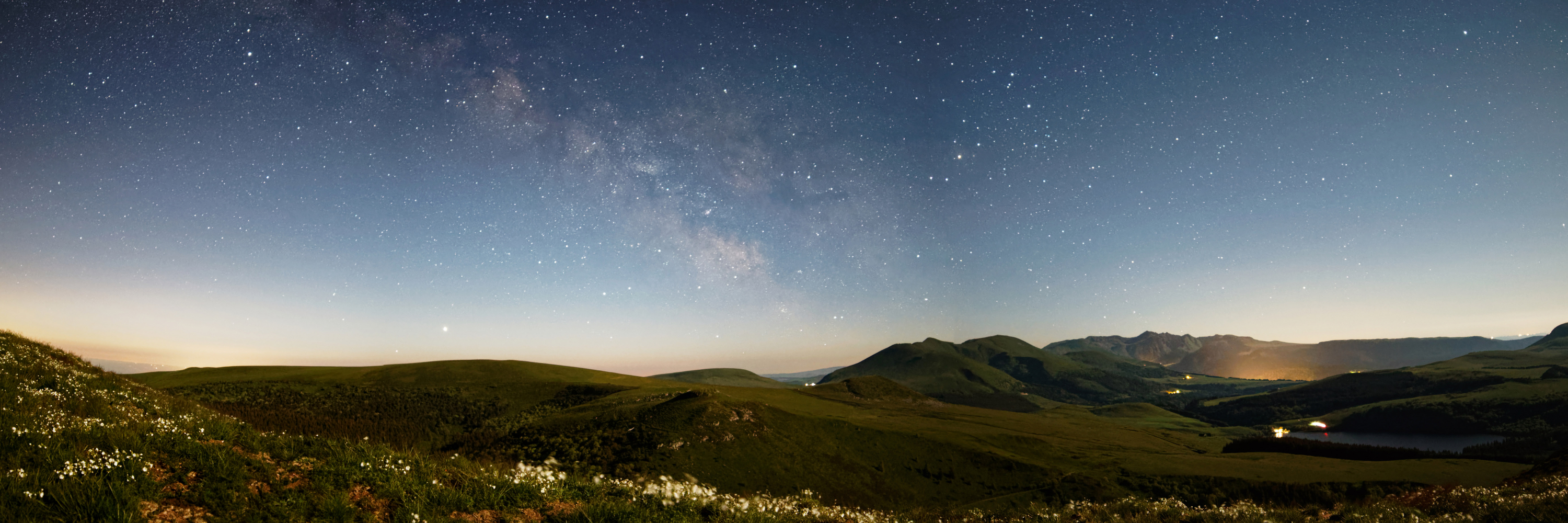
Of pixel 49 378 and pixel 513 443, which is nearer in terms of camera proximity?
pixel 49 378

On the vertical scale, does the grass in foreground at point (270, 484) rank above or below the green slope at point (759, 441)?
above

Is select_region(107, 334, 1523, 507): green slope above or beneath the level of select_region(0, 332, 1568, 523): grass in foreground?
beneath

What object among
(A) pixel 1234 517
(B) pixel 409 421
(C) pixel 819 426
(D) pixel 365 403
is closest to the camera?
(A) pixel 1234 517

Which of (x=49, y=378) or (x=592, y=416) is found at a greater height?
(x=49, y=378)

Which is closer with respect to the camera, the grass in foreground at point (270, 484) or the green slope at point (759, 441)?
the grass in foreground at point (270, 484)

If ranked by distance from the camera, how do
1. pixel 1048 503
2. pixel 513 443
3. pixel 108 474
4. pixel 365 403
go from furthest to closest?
pixel 365 403 < pixel 513 443 < pixel 1048 503 < pixel 108 474

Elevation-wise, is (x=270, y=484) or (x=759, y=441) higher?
(x=270, y=484)

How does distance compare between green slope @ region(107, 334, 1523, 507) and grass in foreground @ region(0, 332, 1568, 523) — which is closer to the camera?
grass in foreground @ region(0, 332, 1568, 523)

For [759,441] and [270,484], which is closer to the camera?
[270,484]

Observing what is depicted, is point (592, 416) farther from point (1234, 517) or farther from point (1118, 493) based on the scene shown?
point (1234, 517)

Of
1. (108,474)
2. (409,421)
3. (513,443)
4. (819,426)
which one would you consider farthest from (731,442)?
(108,474)

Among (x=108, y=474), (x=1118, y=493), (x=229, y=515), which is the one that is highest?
(x=108, y=474)

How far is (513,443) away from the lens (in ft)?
261

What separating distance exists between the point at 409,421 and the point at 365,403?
634 inches
